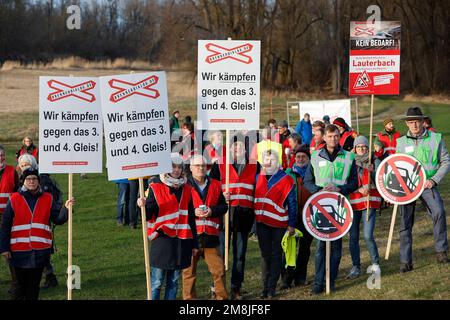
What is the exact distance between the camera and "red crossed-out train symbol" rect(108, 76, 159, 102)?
9508 mm

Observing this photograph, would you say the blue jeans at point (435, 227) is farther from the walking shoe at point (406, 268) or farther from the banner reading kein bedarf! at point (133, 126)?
the banner reading kein bedarf! at point (133, 126)

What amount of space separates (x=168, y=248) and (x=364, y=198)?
358cm

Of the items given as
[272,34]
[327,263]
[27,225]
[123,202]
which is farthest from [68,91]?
[272,34]

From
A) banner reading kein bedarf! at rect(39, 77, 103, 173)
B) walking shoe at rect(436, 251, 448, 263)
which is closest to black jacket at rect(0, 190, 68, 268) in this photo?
banner reading kein bedarf! at rect(39, 77, 103, 173)

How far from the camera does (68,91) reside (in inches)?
397

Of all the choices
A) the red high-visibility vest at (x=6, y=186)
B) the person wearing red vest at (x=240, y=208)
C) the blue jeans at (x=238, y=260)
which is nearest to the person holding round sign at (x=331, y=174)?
the person wearing red vest at (x=240, y=208)

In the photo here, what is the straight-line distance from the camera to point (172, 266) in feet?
30.7

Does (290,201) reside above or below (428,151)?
below

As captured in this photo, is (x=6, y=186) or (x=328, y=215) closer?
(x=328, y=215)

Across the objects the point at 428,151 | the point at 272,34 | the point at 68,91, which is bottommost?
the point at 428,151

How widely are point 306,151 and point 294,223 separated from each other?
6.94ft

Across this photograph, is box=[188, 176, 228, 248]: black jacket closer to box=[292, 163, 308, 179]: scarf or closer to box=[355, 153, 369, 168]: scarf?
box=[292, 163, 308, 179]: scarf

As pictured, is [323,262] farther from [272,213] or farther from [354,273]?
[354,273]

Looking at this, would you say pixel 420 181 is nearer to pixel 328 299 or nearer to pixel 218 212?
pixel 328 299
